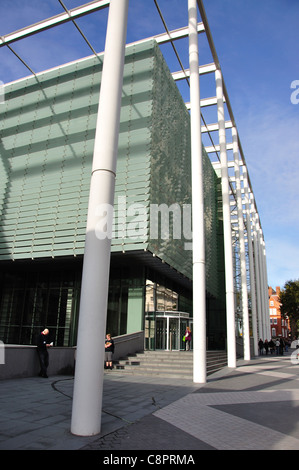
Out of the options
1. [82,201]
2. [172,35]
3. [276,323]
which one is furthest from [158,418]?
[276,323]

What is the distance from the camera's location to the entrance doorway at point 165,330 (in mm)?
20203

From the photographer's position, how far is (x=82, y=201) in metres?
19.3

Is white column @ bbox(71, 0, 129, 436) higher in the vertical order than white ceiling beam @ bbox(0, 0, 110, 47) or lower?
lower

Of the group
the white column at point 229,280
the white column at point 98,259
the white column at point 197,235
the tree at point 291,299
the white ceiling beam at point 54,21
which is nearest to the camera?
the white column at point 98,259

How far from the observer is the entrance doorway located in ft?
66.3

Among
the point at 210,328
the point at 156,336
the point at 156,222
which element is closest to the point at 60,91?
the point at 156,222

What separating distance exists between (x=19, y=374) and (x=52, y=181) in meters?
12.6

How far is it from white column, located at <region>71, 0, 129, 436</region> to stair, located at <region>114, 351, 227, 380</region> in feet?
28.3

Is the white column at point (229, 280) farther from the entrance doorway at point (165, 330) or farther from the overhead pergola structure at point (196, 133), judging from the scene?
the entrance doorway at point (165, 330)

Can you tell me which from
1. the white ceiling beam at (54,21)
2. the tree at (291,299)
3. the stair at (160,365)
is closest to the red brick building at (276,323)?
the tree at (291,299)

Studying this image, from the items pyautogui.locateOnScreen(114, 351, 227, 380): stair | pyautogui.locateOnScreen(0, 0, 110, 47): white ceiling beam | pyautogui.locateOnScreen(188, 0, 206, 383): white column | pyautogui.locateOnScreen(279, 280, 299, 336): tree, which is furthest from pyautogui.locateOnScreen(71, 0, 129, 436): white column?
pyautogui.locateOnScreen(279, 280, 299, 336): tree

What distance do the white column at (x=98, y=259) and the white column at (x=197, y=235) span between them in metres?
6.94

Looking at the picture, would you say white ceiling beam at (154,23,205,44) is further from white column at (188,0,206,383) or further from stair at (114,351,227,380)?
stair at (114,351,227,380)

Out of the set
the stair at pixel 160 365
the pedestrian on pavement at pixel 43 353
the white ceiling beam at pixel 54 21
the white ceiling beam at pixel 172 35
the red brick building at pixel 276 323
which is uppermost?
the white ceiling beam at pixel 172 35
